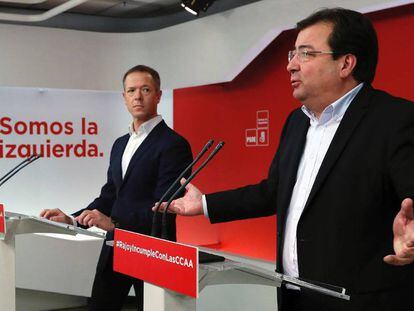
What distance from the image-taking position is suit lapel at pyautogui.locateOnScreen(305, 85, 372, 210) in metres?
1.70

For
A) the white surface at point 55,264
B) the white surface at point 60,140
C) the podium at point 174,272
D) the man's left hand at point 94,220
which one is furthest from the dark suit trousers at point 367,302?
the white surface at point 60,140

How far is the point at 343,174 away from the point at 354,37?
1.40ft

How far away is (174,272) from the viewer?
59.4 inches

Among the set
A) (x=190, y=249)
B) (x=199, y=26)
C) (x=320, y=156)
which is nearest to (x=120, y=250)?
(x=190, y=249)

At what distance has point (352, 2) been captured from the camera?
401 cm

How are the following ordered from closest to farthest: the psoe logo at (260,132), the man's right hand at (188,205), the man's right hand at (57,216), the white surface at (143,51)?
1. the man's right hand at (188,205)
2. the man's right hand at (57,216)
3. the white surface at (143,51)
4. the psoe logo at (260,132)

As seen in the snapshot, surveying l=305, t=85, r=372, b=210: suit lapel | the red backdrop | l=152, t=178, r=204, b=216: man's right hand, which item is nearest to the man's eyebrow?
l=305, t=85, r=372, b=210: suit lapel

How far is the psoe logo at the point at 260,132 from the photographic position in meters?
5.12

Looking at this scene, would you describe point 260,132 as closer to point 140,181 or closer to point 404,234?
point 140,181

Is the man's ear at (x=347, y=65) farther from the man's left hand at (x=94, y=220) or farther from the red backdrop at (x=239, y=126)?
the red backdrop at (x=239, y=126)

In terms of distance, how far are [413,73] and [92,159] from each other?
3.57 meters

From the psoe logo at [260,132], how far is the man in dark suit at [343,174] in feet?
10.4

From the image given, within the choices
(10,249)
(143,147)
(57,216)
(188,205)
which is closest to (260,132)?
(143,147)

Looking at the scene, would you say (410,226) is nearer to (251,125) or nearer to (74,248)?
(251,125)
